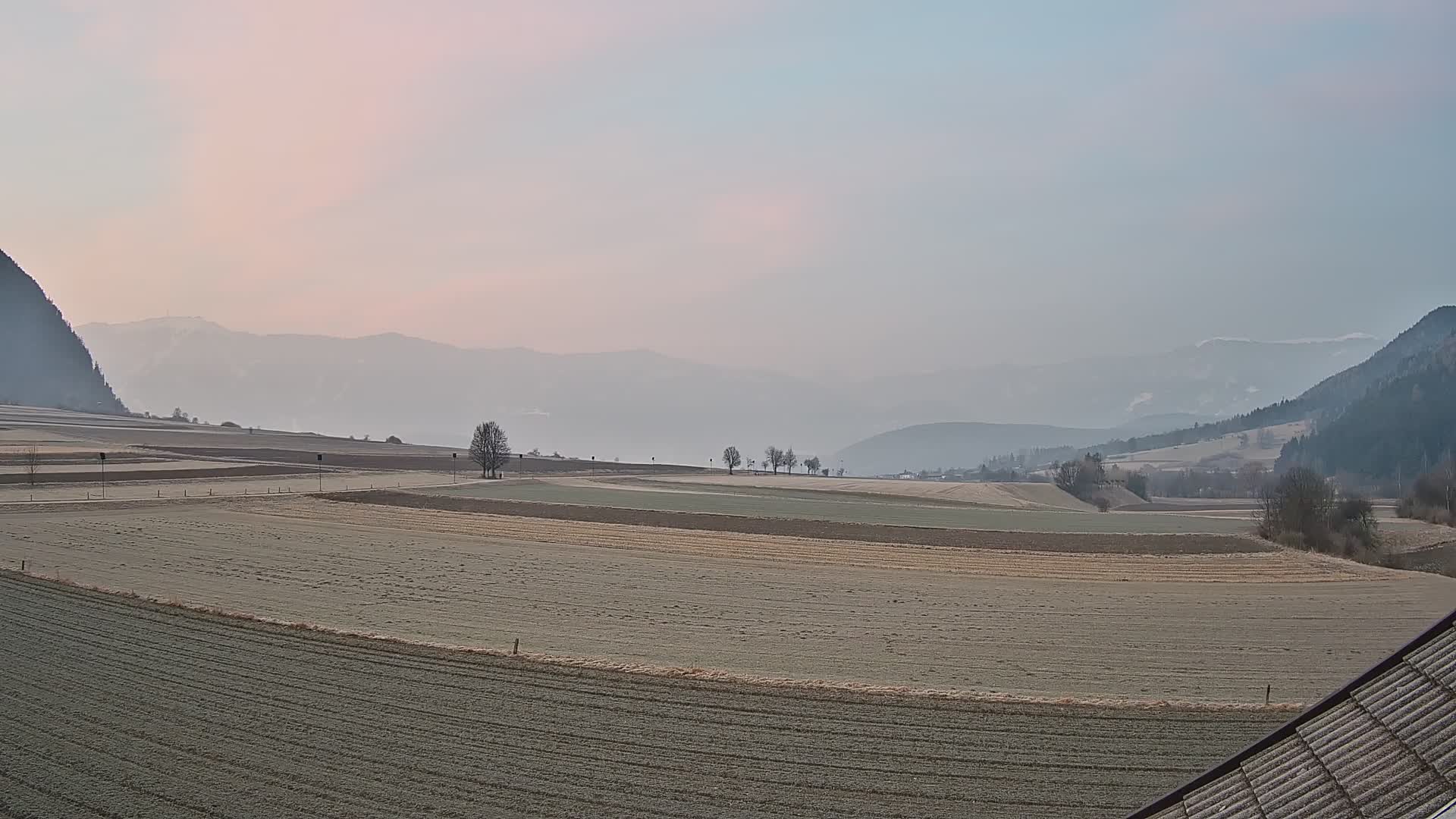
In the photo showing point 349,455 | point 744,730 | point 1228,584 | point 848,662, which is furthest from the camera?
point 349,455

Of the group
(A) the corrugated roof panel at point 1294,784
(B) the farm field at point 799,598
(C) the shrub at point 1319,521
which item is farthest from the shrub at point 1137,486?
(A) the corrugated roof panel at point 1294,784

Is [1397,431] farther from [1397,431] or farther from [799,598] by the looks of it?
[799,598]

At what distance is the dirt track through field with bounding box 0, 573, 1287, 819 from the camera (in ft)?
46.3

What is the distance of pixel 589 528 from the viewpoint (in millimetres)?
53000

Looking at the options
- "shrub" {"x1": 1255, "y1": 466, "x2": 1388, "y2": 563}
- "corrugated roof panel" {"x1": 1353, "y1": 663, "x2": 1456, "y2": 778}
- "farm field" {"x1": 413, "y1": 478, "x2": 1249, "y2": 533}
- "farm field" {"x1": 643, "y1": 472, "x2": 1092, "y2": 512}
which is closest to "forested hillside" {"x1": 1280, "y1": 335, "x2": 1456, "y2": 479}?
"farm field" {"x1": 643, "y1": 472, "x2": 1092, "y2": 512}

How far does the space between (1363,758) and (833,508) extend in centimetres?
6473

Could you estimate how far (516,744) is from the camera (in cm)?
1636

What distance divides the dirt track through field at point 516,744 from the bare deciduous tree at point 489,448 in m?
84.3

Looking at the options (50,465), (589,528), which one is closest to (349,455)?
(50,465)

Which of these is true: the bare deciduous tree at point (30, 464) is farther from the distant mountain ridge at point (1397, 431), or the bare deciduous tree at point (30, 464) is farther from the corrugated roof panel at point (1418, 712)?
the distant mountain ridge at point (1397, 431)

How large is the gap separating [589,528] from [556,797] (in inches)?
1539

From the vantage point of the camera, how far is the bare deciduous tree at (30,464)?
68.9 metres

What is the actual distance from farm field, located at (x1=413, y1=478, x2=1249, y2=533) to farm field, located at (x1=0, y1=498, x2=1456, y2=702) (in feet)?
46.9

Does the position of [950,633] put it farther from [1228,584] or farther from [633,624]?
[1228,584]
